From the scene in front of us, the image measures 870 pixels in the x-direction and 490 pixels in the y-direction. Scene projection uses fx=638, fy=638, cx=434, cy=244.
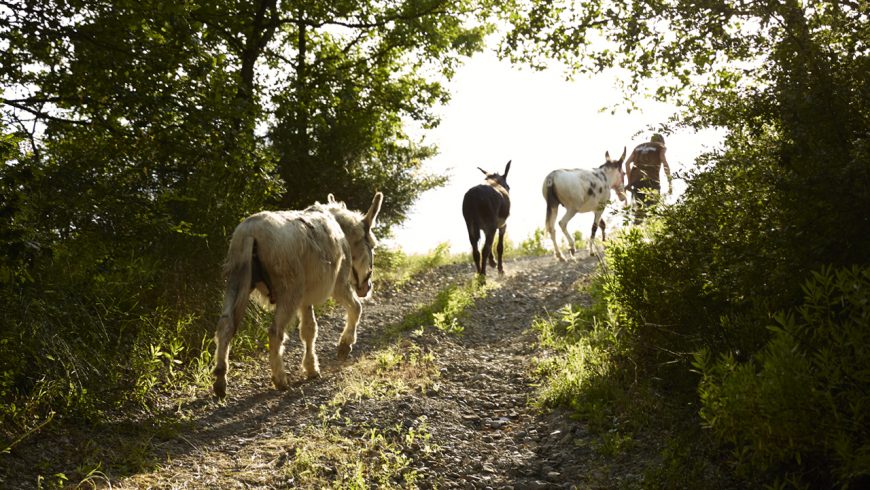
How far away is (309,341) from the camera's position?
7.58m

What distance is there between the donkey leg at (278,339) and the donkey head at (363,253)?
7.16 feet

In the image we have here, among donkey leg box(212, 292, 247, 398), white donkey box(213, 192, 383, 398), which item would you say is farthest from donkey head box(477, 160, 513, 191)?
donkey leg box(212, 292, 247, 398)

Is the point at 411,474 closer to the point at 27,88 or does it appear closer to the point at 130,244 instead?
the point at 130,244

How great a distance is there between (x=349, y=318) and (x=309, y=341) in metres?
0.87

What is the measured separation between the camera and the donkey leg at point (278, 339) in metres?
6.73

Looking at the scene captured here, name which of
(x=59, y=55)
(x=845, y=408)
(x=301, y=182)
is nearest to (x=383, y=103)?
(x=301, y=182)

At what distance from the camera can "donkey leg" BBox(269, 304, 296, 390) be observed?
6.73m

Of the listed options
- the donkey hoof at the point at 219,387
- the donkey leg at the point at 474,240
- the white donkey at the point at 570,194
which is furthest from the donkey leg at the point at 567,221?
the donkey hoof at the point at 219,387

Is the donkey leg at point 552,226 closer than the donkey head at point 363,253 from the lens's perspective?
No

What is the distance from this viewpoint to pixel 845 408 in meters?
3.29

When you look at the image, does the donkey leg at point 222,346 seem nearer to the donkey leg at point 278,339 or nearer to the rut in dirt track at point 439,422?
the rut in dirt track at point 439,422

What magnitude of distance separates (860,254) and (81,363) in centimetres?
613

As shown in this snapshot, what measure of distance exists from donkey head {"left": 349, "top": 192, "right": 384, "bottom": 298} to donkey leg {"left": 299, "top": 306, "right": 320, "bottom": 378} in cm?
152

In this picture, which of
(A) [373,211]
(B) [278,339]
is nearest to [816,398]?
(B) [278,339]
